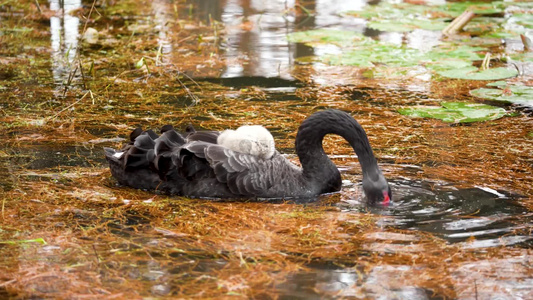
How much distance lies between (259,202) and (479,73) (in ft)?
11.9

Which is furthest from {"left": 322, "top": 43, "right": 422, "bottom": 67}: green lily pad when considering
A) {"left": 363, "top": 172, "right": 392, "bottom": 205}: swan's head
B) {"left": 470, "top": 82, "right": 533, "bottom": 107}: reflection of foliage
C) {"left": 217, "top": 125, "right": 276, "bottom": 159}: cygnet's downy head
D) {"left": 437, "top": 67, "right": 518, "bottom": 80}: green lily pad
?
{"left": 363, "top": 172, "right": 392, "bottom": 205}: swan's head

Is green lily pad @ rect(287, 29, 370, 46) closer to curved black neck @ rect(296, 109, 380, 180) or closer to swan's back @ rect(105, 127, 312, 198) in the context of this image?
curved black neck @ rect(296, 109, 380, 180)

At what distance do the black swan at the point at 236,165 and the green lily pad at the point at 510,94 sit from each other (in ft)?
8.36

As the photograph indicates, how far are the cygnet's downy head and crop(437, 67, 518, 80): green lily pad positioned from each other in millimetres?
3274

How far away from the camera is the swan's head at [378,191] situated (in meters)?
4.56

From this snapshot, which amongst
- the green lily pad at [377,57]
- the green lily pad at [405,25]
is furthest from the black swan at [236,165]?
the green lily pad at [405,25]

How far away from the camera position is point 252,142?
480 cm

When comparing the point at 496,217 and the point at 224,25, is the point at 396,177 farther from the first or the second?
the point at 224,25

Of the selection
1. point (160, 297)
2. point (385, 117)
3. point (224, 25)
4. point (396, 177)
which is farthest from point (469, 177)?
point (224, 25)

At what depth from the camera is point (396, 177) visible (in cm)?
510

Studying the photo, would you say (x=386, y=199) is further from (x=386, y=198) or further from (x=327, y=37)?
(x=327, y=37)

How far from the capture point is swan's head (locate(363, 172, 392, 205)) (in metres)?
4.56

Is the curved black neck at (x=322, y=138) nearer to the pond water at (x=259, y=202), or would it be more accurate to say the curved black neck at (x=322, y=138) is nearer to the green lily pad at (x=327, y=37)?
the pond water at (x=259, y=202)

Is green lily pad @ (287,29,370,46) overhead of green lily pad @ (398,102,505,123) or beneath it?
overhead
